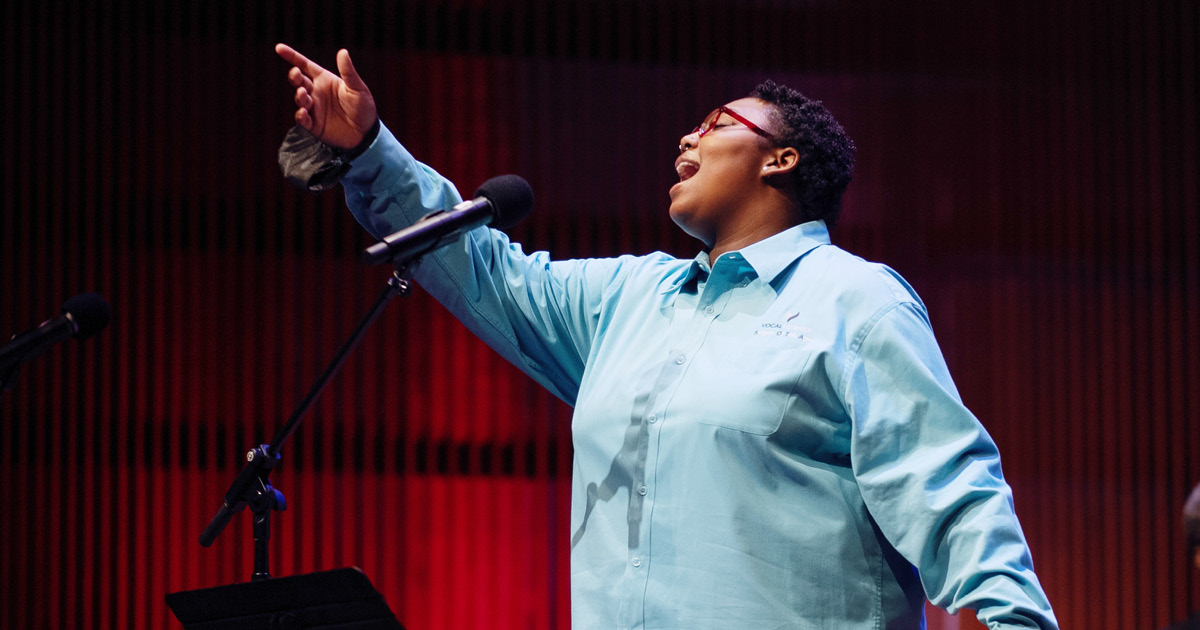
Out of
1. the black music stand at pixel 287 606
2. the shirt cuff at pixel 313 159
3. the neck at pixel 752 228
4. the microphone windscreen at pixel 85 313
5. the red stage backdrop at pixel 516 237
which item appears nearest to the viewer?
the black music stand at pixel 287 606

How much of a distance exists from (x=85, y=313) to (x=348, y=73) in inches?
22.0

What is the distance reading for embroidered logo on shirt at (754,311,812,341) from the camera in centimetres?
172

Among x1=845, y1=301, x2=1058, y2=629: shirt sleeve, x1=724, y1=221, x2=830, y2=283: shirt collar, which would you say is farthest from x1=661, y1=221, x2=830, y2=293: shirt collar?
x1=845, y1=301, x2=1058, y2=629: shirt sleeve

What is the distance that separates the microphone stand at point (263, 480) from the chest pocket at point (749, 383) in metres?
0.49

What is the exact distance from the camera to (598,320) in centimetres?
210

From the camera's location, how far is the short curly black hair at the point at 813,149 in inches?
82.1

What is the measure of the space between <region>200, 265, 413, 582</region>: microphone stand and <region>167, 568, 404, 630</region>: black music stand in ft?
0.23

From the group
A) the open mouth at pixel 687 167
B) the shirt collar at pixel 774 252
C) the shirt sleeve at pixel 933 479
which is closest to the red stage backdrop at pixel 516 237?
the open mouth at pixel 687 167

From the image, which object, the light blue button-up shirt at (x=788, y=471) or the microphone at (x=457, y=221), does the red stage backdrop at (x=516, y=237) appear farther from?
the microphone at (x=457, y=221)

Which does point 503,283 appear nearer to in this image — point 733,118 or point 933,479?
point 733,118

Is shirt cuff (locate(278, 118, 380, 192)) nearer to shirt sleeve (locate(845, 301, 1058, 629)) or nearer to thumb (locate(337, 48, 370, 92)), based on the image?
thumb (locate(337, 48, 370, 92))

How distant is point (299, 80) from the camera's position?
1.76 metres

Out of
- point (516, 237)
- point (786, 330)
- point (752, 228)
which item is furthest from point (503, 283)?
point (516, 237)

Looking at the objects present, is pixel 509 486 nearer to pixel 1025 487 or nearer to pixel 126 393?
pixel 126 393
